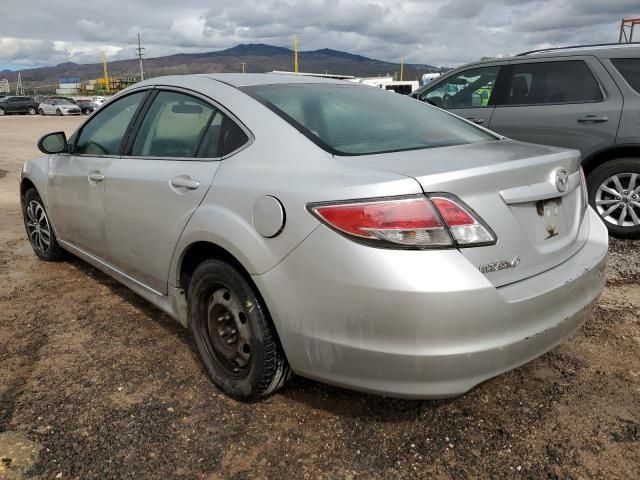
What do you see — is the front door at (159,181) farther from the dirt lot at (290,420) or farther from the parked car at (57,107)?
the parked car at (57,107)

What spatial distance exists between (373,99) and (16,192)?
7.35 meters

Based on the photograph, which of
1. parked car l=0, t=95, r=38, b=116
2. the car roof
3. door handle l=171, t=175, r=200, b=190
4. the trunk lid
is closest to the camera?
the trunk lid

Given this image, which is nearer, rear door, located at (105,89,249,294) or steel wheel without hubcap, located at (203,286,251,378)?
steel wheel without hubcap, located at (203,286,251,378)

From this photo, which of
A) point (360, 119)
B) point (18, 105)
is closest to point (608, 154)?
point (360, 119)

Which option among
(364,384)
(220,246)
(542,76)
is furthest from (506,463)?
(542,76)

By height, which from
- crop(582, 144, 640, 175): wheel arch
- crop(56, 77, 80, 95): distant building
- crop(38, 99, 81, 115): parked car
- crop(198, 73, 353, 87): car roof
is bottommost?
crop(582, 144, 640, 175): wheel arch

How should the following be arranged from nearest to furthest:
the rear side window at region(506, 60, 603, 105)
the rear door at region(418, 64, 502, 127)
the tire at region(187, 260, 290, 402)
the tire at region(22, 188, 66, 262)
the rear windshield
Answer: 1. the tire at region(187, 260, 290, 402)
2. the rear windshield
3. the tire at region(22, 188, 66, 262)
4. the rear side window at region(506, 60, 603, 105)
5. the rear door at region(418, 64, 502, 127)

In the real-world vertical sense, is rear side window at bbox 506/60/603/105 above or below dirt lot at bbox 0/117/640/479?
above

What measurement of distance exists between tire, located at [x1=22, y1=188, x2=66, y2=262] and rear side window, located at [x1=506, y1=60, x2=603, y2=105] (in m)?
4.47

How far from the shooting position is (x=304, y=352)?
7.18 feet

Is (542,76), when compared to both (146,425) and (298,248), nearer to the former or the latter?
(298,248)

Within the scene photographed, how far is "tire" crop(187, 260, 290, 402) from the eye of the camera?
7.72 ft

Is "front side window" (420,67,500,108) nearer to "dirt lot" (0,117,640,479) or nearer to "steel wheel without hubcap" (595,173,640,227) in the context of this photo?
"steel wheel without hubcap" (595,173,640,227)

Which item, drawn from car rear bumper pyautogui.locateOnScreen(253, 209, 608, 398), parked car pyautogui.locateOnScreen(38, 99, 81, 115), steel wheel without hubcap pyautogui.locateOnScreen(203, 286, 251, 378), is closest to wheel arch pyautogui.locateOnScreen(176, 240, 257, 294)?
steel wheel without hubcap pyautogui.locateOnScreen(203, 286, 251, 378)
